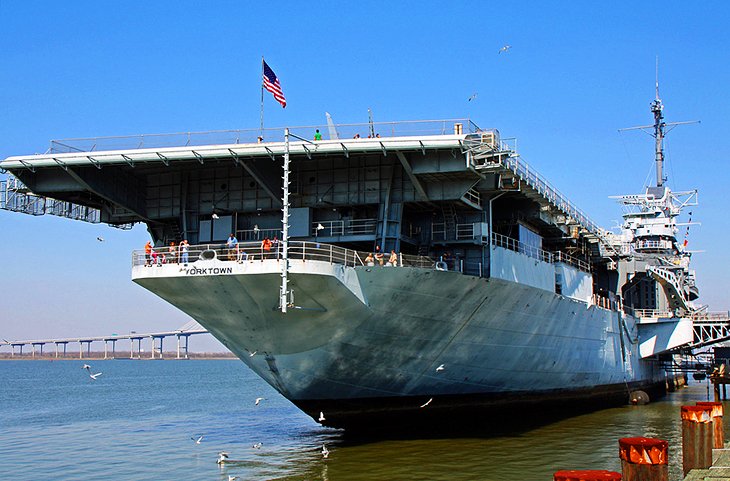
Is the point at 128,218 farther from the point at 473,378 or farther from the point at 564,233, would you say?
the point at 564,233

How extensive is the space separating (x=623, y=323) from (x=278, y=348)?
21.1 m

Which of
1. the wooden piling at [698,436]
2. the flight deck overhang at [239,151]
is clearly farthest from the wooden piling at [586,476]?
the flight deck overhang at [239,151]

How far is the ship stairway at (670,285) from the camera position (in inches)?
1495

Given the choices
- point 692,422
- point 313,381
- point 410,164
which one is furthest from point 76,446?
point 692,422

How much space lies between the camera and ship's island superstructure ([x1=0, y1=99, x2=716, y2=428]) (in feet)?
60.1

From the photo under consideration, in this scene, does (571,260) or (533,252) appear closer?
(533,252)

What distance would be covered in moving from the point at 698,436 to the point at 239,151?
40.6 feet

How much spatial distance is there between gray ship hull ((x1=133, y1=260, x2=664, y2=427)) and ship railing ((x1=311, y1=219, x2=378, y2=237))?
10.0 ft

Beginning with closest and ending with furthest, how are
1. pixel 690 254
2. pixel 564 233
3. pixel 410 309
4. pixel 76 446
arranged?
1. pixel 410 309
2. pixel 76 446
3. pixel 564 233
4. pixel 690 254

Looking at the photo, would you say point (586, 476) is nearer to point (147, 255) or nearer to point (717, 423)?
point (717, 423)

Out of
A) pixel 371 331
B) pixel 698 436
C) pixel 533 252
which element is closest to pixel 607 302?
pixel 533 252

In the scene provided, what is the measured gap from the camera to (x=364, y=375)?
20.2 metres

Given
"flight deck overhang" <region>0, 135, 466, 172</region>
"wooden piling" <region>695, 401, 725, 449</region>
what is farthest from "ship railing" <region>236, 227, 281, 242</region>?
"wooden piling" <region>695, 401, 725, 449</region>

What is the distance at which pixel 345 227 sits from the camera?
71.8ft
